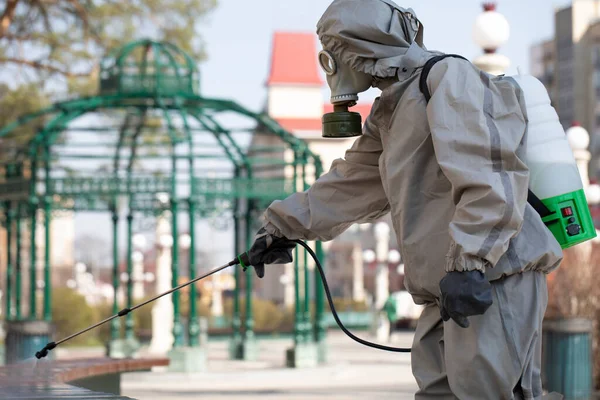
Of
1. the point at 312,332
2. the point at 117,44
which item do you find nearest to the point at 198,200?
the point at 312,332

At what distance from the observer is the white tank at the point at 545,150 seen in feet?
12.1

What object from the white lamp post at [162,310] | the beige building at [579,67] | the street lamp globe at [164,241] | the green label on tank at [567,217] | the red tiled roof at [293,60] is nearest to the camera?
the green label on tank at [567,217]

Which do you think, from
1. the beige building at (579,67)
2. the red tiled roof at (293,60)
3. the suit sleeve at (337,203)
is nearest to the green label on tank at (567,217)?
the suit sleeve at (337,203)

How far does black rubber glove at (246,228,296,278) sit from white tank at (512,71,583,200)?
0.92m

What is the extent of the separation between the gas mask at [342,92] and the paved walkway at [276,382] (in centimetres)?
835

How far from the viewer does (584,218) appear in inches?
147

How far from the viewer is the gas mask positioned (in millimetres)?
3797

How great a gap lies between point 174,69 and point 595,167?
65024mm

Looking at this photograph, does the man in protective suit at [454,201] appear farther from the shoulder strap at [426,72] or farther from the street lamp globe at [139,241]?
the street lamp globe at [139,241]

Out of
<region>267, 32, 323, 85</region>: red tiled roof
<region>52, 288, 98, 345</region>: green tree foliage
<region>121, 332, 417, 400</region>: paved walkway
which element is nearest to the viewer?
<region>121, 332, 417, 400</region>: paved walkway

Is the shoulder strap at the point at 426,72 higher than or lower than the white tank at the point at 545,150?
higher

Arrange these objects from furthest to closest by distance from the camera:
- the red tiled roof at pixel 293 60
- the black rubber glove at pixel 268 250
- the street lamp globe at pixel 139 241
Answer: the red tiled roof at pixel 293 60 < the street lamp globe at pixel 139 241 < the black rubber glove at pixel 268 250

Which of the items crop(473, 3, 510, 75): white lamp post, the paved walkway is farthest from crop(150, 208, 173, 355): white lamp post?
crop(473, 3, 510, 75): white lamp post

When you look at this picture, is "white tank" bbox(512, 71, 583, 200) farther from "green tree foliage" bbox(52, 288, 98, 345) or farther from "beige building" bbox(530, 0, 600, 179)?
"beige building" bbox(530, 0, 600, 179)
